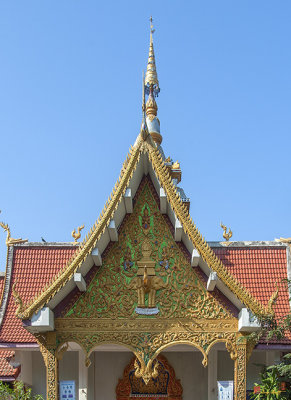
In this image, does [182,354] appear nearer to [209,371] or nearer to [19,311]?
[209,371]

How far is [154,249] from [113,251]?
2.87ft

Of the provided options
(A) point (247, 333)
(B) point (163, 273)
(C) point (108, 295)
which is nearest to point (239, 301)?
(A) point (247, 333)

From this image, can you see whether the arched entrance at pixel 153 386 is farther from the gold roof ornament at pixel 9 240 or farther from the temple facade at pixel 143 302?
the gold roof ornament at pixel 9 240

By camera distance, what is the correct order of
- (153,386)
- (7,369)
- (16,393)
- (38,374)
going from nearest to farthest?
1. (16,393)
2. (7,369)
3. (38,374)
4. (153,386)

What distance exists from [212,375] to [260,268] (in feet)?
9.04

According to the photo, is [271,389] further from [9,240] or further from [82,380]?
[9,240]

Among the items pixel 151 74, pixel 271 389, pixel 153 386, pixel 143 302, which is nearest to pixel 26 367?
pixel 153 386

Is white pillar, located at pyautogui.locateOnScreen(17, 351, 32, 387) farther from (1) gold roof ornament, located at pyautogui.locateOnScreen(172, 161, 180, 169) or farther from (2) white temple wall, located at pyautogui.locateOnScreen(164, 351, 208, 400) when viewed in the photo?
(1) gold roof ornament, located at pyautogui.locateOnScreen(172, 161, 180, 169)

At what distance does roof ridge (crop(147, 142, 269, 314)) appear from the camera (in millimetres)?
10922

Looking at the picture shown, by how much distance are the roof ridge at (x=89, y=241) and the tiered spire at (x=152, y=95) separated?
18.3 ft

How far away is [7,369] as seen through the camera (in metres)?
12.6

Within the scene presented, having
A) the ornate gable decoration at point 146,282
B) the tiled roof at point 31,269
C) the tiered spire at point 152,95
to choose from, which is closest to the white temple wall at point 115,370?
the tiled roof at point 31,269

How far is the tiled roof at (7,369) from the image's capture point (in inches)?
489

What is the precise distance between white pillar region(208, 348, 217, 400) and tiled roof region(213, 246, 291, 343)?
67.4 inches
